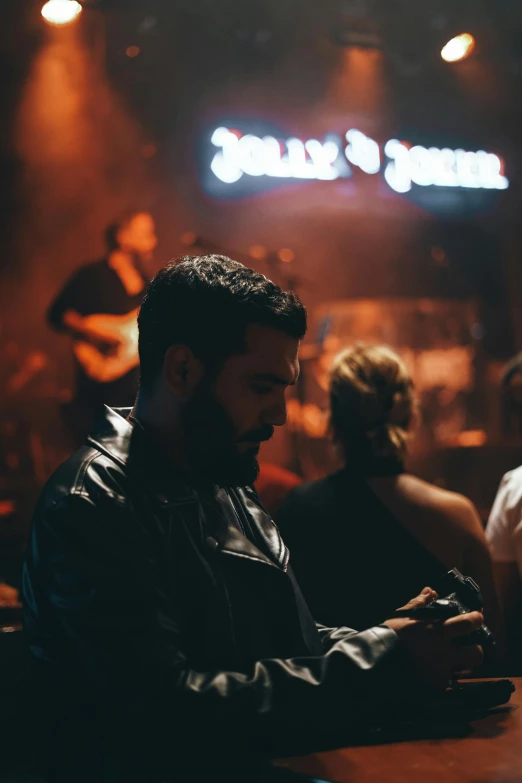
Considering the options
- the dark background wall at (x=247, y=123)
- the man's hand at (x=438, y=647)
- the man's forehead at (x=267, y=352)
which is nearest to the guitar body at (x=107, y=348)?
the dark background wall at (x=247, y=123)

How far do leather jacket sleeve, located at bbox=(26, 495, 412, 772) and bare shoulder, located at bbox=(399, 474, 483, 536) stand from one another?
87 centimetres

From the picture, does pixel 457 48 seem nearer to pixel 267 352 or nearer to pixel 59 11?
pixel 59 11

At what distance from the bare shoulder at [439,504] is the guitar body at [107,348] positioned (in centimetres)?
274

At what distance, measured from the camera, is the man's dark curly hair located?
1541 mm

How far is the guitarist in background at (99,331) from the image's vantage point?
15.1 ft

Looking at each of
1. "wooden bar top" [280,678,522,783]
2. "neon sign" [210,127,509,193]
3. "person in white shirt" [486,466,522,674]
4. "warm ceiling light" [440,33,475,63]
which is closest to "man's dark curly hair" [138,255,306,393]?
"wooden bar top" [280,678,522,783]

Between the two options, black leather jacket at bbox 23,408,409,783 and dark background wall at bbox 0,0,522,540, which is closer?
black leather jacket at bbox 23,408,409,783

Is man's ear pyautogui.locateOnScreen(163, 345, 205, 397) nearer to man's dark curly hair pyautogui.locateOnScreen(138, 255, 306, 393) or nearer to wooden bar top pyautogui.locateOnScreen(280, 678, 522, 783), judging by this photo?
man's dark curly hair pyautogui.locateOnScreen(138, 255, 306, 393)

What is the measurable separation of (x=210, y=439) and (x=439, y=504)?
3.28ft

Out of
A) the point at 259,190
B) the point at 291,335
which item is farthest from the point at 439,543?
the point at 259,190

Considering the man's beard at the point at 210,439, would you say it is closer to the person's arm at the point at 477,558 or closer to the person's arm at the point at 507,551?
the person's arm at the point at 477,558

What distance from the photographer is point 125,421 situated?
1.56m

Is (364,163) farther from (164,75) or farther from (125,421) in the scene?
(125,421)

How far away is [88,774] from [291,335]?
953 millimetres
